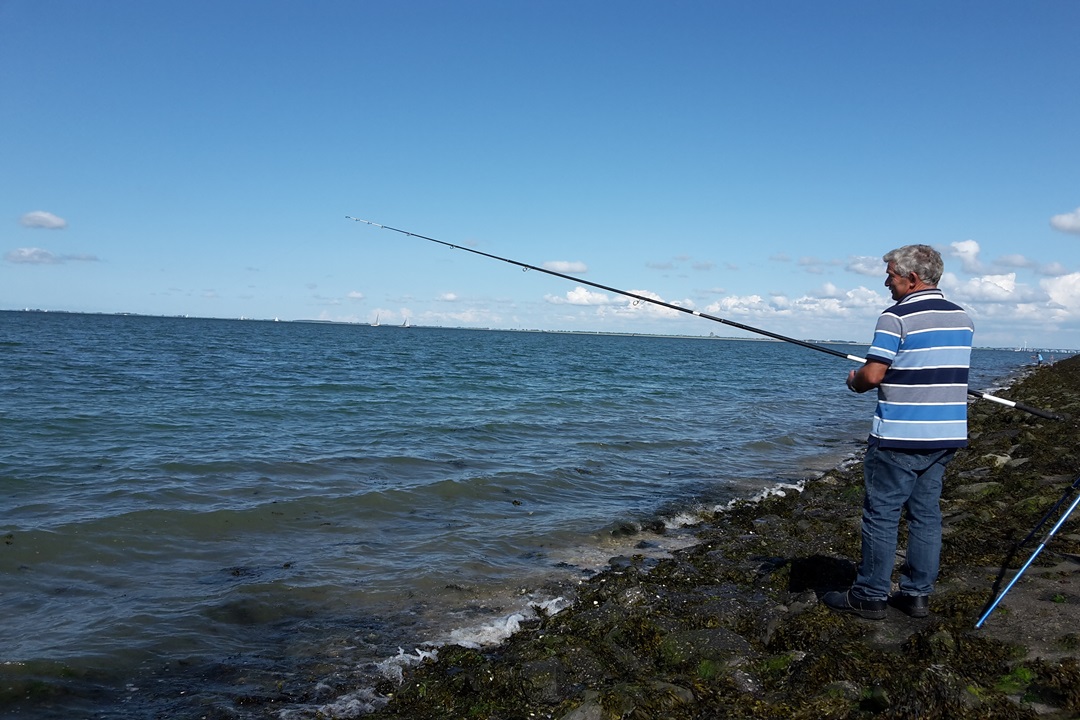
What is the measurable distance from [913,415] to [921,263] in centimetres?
96

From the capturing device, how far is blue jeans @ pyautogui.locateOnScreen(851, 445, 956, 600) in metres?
4.43

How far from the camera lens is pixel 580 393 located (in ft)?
86.3

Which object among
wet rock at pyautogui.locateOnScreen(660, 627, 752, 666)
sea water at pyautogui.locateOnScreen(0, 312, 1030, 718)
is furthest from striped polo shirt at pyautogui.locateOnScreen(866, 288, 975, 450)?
sea water at pyautogui.locateOnScreen(0, 312, 1030, 718)

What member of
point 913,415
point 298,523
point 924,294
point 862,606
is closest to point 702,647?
point 862,606

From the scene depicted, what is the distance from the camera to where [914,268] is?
4.46 m

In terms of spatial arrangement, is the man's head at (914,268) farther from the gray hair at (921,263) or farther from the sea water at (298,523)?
the sea water at (298,523)

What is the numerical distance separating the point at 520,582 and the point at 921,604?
144 inches

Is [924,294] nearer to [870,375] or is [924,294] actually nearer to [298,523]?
[870,375]

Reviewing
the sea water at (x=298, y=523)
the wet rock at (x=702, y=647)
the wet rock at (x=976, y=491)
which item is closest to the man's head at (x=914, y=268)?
the wet rock at (x=702, y=647)

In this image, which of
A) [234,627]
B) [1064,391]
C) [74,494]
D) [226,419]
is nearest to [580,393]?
[226,419]

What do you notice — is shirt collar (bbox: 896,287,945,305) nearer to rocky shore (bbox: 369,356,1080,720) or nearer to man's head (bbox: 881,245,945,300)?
man's head (bbox: 881,245,945,300)

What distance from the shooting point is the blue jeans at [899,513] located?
4430 mm

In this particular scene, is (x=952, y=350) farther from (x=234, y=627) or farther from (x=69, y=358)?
(x=69, y=358)

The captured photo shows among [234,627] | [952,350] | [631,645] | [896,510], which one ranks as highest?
[952,350]
